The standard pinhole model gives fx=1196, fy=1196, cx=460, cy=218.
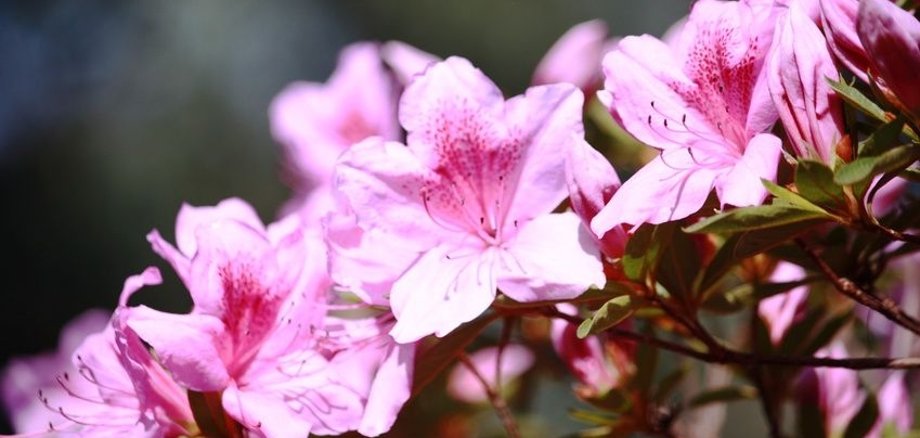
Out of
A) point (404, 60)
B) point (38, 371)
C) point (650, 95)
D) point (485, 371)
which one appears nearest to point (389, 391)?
point (650, 95)

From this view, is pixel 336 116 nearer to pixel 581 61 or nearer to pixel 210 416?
pixel 581 61

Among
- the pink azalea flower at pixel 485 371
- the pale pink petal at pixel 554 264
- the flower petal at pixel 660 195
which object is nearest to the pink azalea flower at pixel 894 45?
the flower petal at pixel 660 195

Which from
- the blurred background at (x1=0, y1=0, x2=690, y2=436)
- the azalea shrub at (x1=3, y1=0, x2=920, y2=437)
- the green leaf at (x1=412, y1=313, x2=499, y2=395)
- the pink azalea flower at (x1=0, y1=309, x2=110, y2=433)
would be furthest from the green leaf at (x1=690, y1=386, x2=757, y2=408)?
the blurred background at (x1=0, y1=0, x2=690, y2=436)

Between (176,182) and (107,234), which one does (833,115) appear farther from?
(176,182)

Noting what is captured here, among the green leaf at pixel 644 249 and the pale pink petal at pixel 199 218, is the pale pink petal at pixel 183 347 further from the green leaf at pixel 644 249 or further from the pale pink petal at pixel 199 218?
the green leaf at pixel 644 249

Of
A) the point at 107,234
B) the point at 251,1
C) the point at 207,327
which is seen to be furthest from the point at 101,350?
the point at 251,1

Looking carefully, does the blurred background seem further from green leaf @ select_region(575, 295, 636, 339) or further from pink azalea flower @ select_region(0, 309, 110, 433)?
green leaf @ select_region(575, 295, 636, 339)

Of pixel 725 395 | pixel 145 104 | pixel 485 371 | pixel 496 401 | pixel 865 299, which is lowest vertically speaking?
pixel 145 104
